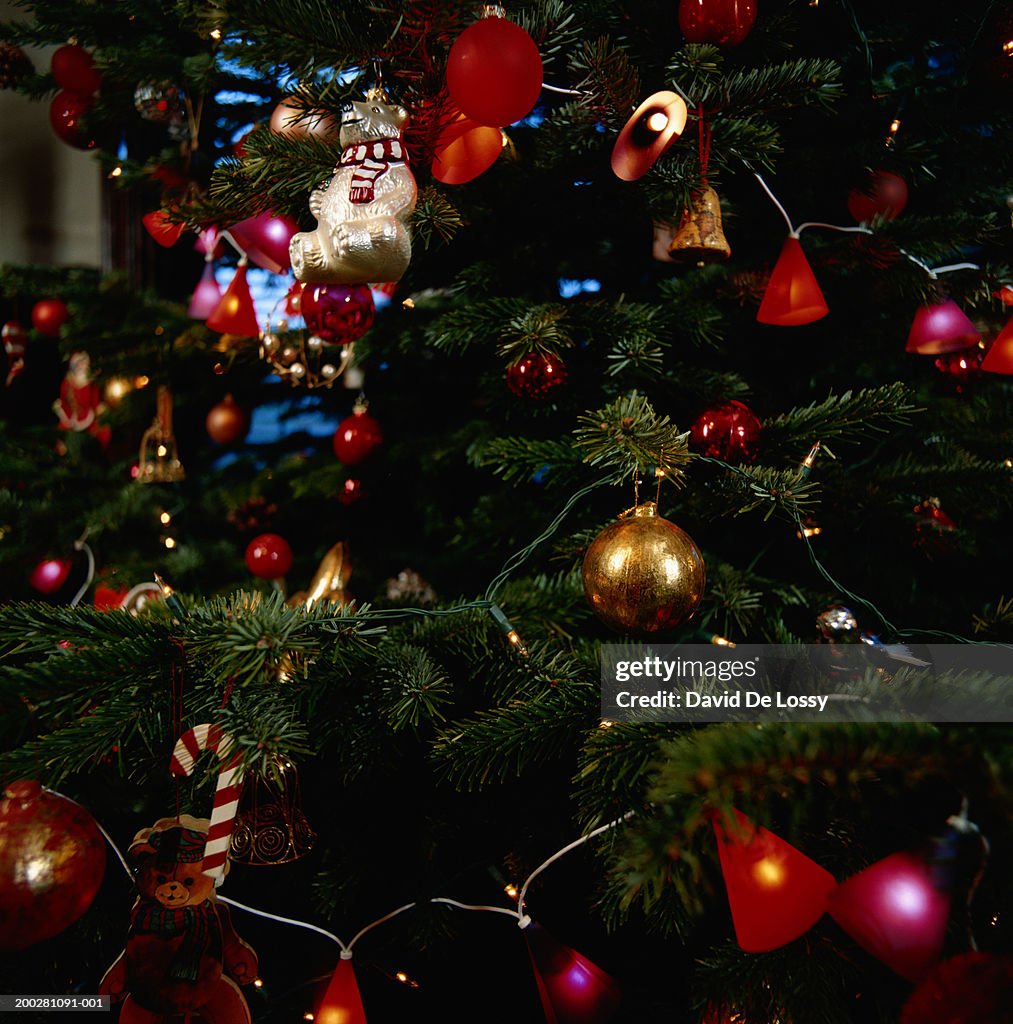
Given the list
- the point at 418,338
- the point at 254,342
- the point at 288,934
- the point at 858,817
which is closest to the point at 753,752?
the point at 858,817

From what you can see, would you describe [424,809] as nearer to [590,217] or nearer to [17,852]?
[17,852]

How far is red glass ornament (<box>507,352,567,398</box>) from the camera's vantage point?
742 millimetres

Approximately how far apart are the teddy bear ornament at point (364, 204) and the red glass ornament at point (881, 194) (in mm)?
554

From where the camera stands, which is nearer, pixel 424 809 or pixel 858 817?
pixel 858 817

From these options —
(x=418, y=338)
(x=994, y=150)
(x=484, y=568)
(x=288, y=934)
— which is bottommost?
(x=288, y=934)

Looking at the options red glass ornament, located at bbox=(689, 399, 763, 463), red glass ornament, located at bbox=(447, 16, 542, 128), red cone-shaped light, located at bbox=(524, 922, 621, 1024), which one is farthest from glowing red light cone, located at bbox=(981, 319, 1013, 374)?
red cone-shaped light, located at bbox=(524, 922, 621, 1024)

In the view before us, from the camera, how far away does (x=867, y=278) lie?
89 cm

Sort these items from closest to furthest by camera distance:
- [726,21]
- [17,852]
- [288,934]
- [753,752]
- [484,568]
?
[753,752] → [17,852] → [726,21] → [288,934] → [484,568]

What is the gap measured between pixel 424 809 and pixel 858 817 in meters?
0.39

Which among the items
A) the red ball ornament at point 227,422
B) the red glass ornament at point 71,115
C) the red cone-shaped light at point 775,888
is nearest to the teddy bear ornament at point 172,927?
the red cone-shaped light at point 775,888

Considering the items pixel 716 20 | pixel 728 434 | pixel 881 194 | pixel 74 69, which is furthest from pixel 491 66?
pixel 74 69

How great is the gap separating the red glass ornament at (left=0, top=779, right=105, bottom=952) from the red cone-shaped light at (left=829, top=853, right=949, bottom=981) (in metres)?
0.46

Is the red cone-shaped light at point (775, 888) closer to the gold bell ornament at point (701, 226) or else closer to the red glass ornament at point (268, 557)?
the gold bell ornament at point (701, 226)

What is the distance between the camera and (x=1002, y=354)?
79 cm
